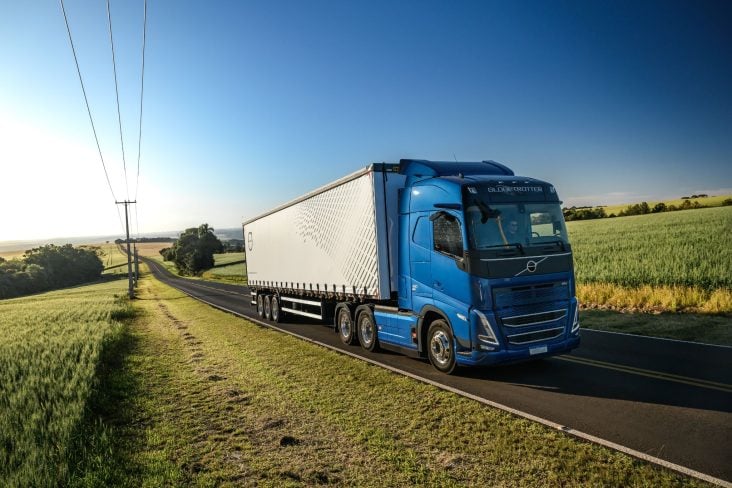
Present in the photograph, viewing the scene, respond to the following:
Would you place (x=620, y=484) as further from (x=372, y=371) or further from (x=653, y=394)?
(x=372, y=371)

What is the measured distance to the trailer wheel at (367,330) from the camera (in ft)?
37.6

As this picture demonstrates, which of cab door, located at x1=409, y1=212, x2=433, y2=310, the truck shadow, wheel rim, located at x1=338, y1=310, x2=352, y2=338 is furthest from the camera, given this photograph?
wheel rim, located at x1=338, y1=310, x2=352, y2=338

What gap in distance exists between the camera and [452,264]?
342 inches

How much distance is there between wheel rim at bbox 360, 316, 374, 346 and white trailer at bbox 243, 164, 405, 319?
0.68 metres

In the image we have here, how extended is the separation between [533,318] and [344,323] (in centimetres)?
588

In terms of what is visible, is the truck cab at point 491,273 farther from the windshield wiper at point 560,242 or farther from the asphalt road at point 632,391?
the asphalt road at point 632,391

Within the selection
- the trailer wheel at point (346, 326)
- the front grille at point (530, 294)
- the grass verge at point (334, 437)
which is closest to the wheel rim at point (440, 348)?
the grass verge at point (334, 437)

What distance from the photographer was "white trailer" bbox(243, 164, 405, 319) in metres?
10.6

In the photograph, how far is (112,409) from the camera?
790 centimetres

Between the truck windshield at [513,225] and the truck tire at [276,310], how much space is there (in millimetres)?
11638

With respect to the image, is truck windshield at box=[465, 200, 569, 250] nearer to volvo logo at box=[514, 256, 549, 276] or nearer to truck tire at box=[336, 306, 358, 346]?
volvo logo at box=[514, 256, 549, 276]

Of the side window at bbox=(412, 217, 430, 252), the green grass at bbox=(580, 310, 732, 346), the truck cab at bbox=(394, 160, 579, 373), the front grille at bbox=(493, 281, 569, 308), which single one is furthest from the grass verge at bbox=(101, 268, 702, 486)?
the green grass at bbox=(580, 310, 732, 346)

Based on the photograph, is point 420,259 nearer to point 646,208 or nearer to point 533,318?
point 533,318

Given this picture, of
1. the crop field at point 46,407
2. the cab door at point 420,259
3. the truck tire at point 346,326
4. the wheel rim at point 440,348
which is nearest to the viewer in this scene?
the crop field at point 46,407
